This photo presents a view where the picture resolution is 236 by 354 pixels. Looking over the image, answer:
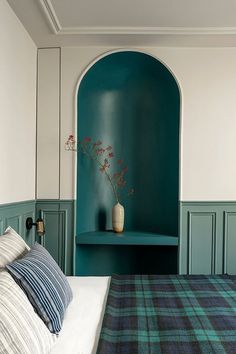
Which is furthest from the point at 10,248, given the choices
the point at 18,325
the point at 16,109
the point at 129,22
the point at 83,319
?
the point at 129,22

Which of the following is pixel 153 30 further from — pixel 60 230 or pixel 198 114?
pixel 60 230

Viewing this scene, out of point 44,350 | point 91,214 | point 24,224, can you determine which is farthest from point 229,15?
point 44,350

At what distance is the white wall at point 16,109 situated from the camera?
2.33 metres

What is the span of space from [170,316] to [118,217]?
66.8 inches

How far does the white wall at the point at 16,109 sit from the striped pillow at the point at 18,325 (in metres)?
1.16

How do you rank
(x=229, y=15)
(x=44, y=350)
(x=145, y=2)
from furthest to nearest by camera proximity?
(x=229, y=15) < (x=145, y=2) < (x=44, y=350)

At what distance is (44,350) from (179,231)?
2.10 metres

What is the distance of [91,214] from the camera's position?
3361 millimetres

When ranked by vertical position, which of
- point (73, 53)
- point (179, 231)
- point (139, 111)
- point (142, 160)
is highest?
point (73, 53)

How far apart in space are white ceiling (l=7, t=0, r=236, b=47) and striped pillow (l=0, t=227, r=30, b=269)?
1.61m

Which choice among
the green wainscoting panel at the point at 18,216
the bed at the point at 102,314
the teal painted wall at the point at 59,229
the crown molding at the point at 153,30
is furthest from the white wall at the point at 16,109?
the bed at the point at 102,314

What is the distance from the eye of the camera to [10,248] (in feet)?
5.49

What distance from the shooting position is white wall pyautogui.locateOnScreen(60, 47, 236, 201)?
3.14 meters

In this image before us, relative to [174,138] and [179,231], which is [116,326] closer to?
[179,231]
